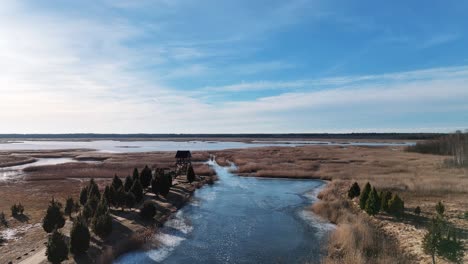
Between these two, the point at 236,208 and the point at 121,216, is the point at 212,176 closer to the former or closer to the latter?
the point at 236,208

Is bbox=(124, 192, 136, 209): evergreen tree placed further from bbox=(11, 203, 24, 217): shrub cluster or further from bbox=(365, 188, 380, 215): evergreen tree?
bbox=(365, 188, 380, 215): evergreen tree

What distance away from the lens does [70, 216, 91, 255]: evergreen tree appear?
834 inches

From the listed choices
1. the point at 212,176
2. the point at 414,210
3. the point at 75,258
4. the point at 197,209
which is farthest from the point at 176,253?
the point at 212,176

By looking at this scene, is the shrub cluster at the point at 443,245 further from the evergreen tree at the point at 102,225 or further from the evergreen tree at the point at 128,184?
the evergreen tree at the point at 128,184

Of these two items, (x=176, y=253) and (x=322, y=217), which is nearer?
(x=176, y=253)

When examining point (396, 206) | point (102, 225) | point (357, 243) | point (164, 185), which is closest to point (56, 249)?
point (102, 225)

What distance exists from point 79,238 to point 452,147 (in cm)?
8466

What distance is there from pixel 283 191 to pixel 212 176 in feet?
53.6

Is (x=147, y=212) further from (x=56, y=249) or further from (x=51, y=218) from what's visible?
(x=56, y=249)

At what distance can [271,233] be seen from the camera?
27.3m

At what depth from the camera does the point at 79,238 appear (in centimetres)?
2125

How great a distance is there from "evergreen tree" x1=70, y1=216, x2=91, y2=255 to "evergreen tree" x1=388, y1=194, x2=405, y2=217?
24.0 meters

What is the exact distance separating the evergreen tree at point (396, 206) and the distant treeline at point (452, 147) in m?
41.6

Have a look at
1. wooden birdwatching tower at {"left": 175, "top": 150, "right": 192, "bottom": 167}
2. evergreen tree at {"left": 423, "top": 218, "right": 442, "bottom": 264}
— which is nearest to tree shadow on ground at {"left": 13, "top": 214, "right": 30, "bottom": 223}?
evergreen tree at {"left": 423, "top": 218, "right": 442, "bottom": 264}
